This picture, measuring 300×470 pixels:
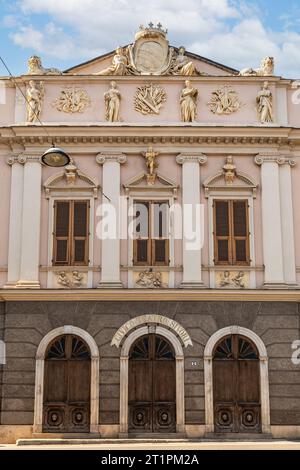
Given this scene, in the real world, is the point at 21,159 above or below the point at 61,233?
above

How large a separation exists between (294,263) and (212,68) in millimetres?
6600

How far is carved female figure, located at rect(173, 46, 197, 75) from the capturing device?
69.3 feet

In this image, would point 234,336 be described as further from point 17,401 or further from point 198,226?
point 17,401

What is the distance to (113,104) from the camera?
820 inches

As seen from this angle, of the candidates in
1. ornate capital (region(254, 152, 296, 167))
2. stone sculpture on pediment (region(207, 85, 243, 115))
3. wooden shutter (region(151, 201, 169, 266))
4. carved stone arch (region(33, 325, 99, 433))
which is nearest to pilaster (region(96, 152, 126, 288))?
wooden shutter (region(151, 201, 169, 266))

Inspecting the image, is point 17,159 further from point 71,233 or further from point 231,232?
point 231,232

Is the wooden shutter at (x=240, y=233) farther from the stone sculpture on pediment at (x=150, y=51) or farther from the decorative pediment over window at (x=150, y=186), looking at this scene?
the stone sculpture on pediment at (x=150, y=51)

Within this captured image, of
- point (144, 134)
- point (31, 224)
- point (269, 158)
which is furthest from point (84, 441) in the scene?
point (269, 158)

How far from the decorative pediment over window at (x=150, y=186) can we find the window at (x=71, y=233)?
1.37 metres

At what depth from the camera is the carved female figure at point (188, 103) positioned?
20797mm

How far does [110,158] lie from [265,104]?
4917mm

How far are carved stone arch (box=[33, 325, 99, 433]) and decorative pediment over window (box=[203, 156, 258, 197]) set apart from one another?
214 inches

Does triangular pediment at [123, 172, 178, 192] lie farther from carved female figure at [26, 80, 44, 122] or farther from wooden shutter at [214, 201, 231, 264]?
carved female figure at [26, 80, 44, 122]

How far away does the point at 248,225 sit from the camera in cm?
2027
